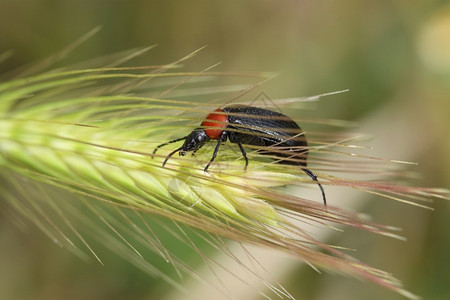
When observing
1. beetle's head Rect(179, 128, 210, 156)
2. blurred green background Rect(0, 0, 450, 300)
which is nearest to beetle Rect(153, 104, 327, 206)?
beetle's head Rect(179, 128, 210, 156)

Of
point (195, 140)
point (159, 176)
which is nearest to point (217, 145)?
point (195, 140)

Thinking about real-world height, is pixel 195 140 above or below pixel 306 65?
above

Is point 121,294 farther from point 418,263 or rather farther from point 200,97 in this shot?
point 418,263

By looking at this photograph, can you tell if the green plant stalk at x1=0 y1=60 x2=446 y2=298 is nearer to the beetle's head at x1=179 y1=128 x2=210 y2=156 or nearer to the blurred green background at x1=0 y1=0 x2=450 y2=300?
the beetle's head at x1=179 y1=128 x2=210 y2=156

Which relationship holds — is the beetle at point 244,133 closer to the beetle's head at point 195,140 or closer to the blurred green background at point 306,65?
the beetle's head at point 195,140

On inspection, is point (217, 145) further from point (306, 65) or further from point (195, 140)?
point (306, 65)
